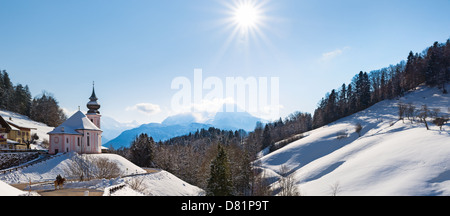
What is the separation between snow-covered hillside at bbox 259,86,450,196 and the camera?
90.6 ft

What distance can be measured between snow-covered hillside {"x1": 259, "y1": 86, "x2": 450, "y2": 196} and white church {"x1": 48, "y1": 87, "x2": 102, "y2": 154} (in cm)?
3212

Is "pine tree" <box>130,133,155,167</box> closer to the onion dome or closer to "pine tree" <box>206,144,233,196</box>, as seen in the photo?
the onion dome

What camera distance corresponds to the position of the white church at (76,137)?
43344mm

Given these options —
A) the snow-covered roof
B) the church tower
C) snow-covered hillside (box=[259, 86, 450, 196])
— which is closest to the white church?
the snow-covered roof

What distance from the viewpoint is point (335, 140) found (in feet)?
204

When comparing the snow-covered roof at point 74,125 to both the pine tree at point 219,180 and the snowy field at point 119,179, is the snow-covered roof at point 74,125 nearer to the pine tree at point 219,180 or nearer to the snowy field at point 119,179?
the snowy field at point 119,179

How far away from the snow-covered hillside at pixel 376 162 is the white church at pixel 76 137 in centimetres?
3212

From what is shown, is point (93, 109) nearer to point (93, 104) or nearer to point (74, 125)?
point (93, 104)

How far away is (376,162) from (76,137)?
4629 cm

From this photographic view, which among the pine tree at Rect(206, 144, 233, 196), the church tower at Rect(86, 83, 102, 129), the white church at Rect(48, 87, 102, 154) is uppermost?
the church tower at Rect(86, 83, 102, 129)
